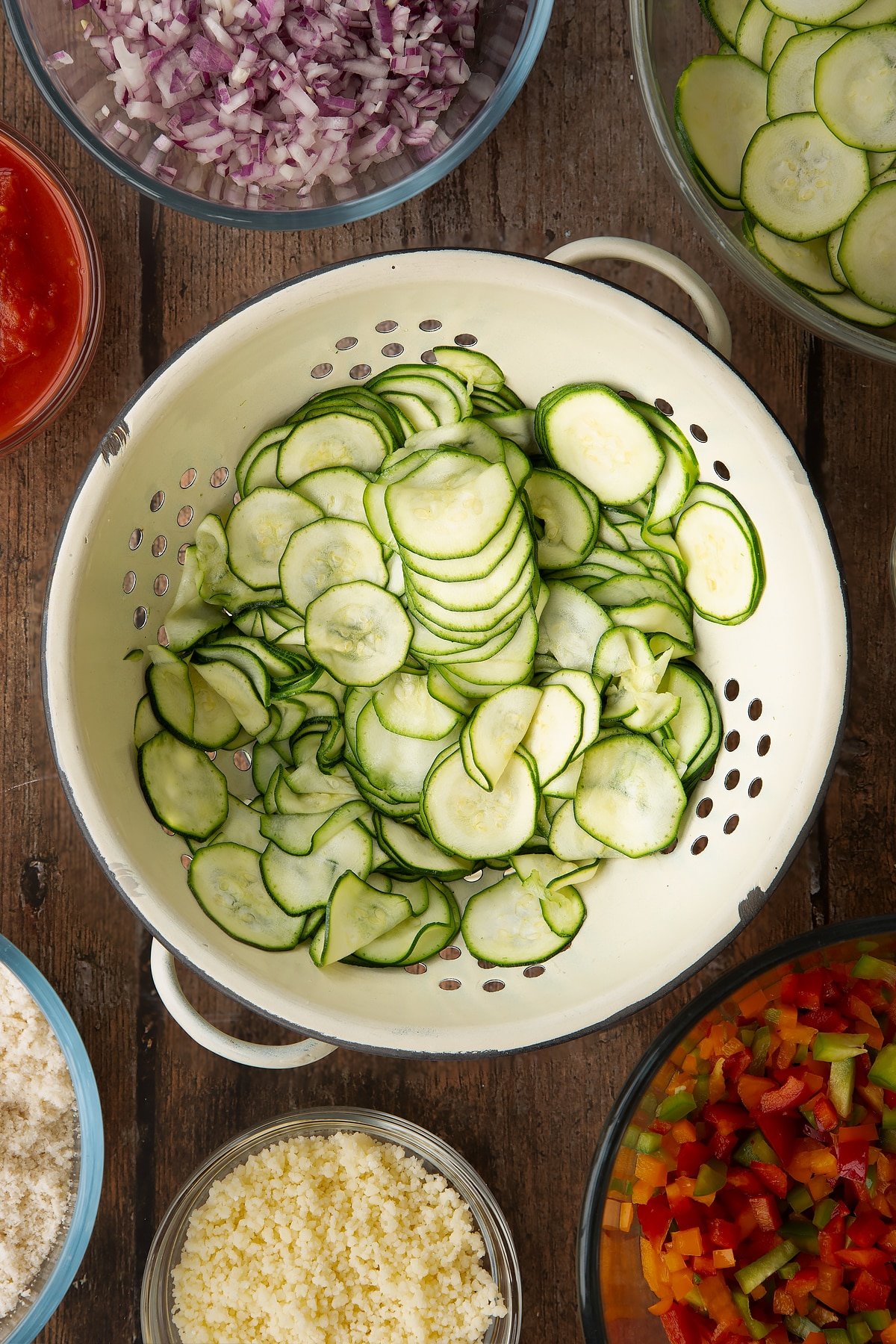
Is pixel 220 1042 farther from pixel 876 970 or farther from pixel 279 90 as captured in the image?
pixel 279 90

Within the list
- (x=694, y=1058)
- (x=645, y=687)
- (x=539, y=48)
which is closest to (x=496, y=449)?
(x=645, y=687)

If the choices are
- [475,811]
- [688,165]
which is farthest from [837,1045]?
[688,165]

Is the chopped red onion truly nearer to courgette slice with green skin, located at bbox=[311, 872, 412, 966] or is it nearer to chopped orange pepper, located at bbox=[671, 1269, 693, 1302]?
courgette slice with green skin, located at bbox=[311, 872, 412, 966]

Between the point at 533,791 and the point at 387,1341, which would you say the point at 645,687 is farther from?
the point at 387,1341

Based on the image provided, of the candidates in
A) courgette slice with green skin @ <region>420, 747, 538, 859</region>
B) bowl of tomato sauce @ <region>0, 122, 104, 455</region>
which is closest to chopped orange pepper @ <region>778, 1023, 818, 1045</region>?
courgette slice with green skin @ <region>420, 747, 538, 859</region>

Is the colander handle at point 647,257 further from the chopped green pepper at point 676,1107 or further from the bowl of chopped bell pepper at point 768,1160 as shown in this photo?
the chopped green pepper at point 676,1107

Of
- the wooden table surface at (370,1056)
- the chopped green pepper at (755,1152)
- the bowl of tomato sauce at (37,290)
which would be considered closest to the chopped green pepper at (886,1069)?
the chopped green pepper at (755,1152)
